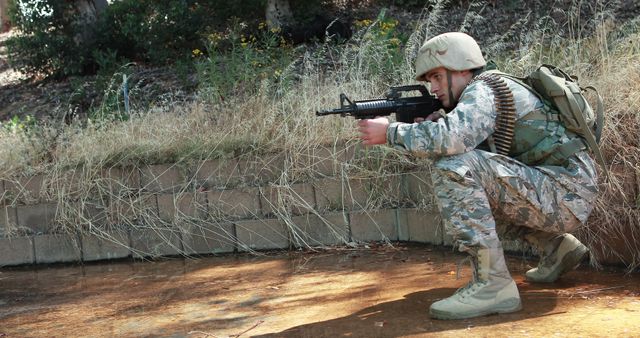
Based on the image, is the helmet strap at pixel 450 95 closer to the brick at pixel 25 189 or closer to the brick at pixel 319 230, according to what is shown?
the brick at pixel 319 230

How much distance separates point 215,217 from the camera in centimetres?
520

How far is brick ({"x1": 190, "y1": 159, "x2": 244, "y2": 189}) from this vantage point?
5266 millimetres

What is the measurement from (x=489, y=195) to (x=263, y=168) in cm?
241

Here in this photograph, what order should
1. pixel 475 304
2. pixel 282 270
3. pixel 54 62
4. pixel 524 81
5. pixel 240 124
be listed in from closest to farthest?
pixel 475 304
pixel 524 81
pixel 282 270
pixel 240 124
pixel 54 62

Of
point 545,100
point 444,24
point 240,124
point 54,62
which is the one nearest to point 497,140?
point 545,100

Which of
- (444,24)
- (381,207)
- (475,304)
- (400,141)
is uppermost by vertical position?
(444,24)

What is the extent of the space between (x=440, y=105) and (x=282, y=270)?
62.4 inches

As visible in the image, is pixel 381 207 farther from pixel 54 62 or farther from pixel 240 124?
pixel 54 62

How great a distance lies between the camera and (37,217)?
5.44 m

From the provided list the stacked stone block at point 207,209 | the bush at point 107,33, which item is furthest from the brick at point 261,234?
the bush at point 107,33

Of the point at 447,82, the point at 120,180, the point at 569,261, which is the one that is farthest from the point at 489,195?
the point at 120,180

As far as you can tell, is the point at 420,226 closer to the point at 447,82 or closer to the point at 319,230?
the point at 319,230

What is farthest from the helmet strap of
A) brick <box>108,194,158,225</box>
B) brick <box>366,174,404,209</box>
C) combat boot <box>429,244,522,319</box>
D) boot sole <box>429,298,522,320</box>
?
brick <box>108,194,158,225</box>

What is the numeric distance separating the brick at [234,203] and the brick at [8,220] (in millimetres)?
1433
